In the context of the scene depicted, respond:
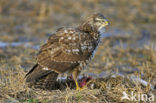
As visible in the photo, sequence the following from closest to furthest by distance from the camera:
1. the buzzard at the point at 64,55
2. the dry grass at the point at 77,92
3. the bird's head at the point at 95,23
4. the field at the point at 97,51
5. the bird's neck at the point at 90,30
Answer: the dry grass at the point at 77,92
the field at the point at 97,51
the buzzard at the point at 64,55
the bird's neck at the point at 90,30
the bird's head at the point at 95,23

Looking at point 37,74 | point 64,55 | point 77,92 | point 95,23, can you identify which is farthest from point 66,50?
point 95,23

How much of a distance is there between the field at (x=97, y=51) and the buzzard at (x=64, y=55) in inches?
10.3

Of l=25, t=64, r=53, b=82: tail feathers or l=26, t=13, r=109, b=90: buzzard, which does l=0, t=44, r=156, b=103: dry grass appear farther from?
l=26, t=13, r=109, b=90: buzzard

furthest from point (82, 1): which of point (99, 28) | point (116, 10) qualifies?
point (99, 28)

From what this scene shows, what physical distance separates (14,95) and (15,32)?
6777 mm

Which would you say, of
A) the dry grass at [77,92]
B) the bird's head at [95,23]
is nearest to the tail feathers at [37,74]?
the dry grass at [77,92]

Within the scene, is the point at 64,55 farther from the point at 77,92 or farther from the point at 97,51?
the point at 97,51

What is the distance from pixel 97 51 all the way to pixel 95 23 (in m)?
3.43

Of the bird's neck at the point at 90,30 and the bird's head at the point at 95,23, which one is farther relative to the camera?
the bird's head at the point at 95,23

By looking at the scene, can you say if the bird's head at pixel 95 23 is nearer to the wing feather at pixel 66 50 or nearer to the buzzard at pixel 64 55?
the buzzard at pixel 64 55

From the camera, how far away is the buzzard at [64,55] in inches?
238

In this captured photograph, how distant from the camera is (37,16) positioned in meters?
14.1

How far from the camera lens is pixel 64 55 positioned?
6180 mm

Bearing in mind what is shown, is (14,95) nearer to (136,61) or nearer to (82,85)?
(82,85)
